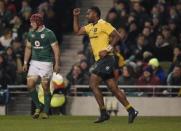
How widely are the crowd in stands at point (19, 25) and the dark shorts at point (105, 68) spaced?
7.20 m

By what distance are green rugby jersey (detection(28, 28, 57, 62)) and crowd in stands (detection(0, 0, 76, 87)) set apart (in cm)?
530

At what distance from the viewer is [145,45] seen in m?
25.7

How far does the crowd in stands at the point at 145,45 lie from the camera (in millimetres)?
24438

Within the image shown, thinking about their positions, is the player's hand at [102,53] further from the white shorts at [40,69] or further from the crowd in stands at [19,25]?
the crowd in stands at [19,25]

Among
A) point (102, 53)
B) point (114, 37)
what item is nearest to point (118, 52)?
point (114, 37)

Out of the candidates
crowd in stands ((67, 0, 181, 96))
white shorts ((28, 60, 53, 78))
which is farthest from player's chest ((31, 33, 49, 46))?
crowd in stands ((67, 0, 181, 96))

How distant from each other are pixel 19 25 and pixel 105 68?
10.3 metres

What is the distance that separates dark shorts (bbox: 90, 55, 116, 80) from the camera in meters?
18.1

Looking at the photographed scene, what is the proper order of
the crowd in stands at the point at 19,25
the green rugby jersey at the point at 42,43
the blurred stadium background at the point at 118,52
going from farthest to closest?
the crowd in stands at the point at 19,25
the blurred stadium background at the point at 118,52
the green rugby jersey at the point at 42,43

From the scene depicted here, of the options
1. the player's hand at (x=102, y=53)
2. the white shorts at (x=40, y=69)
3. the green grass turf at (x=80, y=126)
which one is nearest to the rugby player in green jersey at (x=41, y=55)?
the white shorts at (x=40, y=69)

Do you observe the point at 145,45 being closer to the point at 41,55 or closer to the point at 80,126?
the point at 41,55

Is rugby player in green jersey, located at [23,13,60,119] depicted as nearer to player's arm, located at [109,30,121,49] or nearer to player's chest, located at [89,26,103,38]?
player's chest, located at [89,26,103,38]

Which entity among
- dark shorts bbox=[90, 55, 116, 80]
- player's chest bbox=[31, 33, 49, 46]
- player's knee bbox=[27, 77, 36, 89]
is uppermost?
player's chest bbox=[31, 33, 49, 46]

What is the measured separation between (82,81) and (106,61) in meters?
7.07
